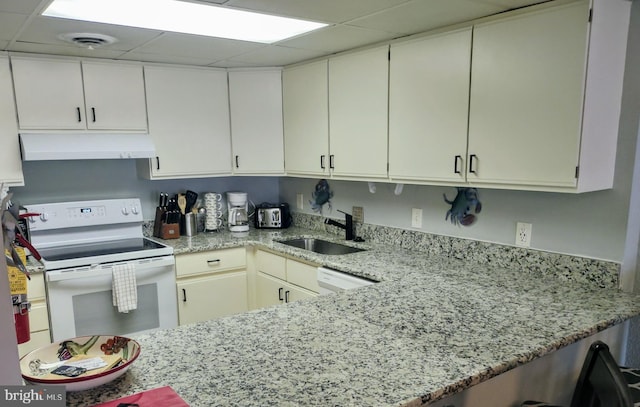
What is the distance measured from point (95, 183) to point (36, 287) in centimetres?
96

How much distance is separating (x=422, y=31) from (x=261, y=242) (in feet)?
5.74

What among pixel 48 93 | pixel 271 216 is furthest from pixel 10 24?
pixel 271 216

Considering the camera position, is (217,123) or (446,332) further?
(217,123)

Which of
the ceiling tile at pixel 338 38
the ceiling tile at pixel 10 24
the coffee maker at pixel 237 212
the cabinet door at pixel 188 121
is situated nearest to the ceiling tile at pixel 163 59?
the cabinet door at pixel 188 121

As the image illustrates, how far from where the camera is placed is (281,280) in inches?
118

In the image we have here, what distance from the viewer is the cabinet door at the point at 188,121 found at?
10.1 ft

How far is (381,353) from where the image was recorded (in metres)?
1.33

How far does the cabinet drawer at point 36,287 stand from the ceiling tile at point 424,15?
2216 millimetres

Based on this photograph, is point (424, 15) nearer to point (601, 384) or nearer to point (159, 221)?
point (601, 384)

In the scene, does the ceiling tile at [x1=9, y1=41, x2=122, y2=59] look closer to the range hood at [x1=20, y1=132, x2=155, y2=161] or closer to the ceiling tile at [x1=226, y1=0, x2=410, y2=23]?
the range hood at [x1=20, y1=132, x2=155, y2=161]

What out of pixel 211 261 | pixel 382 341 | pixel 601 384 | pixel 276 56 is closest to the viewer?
pixel 601 384

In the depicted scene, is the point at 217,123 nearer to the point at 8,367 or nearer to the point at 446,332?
the point at 446,332

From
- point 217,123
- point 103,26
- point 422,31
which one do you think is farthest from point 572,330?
point 217,123

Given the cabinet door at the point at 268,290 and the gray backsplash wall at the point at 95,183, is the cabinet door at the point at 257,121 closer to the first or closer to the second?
the gray backsplash wall at the point at 95,183
